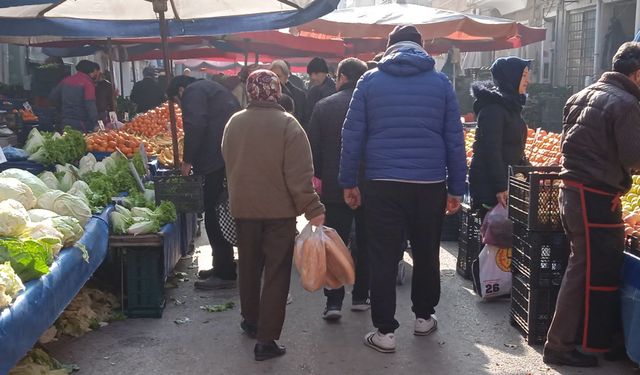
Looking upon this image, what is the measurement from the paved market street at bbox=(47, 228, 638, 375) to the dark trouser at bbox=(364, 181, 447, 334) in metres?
0.36

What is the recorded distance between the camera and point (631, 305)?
4.60m

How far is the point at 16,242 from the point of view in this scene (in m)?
4.18

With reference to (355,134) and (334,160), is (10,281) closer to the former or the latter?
(355,134)

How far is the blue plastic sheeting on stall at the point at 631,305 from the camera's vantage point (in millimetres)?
4527

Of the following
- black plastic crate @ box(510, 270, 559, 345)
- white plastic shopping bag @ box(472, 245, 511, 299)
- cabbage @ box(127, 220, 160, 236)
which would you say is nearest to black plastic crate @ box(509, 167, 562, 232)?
black plastic crate @ box(510, 270, 559, 345)

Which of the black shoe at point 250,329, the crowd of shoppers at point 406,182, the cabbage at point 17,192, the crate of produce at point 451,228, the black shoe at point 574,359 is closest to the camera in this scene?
the crowd of shoppers at point 406,182

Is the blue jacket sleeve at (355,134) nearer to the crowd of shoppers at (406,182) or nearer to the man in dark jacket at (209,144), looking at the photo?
the crowd of shoppers at (406,182)

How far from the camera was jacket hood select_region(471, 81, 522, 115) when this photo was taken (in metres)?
6.09

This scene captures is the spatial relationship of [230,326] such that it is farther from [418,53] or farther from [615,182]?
[615,182]

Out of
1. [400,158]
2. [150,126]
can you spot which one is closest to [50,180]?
[400,158]

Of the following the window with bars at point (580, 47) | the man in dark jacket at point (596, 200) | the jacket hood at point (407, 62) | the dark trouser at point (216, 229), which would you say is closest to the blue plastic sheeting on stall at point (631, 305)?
the man in dark jacket at point (596, 200)

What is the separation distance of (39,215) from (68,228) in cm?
36

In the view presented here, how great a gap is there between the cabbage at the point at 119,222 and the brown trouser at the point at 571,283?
10.8 ft

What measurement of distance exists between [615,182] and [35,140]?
233 inches
